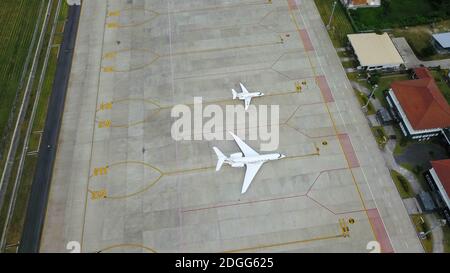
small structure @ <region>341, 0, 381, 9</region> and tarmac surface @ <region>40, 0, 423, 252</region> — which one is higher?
small structure @ <region>341, 0, 381, 9</region>

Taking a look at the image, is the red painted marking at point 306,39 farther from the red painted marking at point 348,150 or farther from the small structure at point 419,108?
the red painted marking at point 348,150

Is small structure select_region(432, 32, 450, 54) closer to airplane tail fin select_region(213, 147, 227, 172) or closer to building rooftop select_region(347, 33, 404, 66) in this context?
building rooftop select_region(347, 33, 404, 66)

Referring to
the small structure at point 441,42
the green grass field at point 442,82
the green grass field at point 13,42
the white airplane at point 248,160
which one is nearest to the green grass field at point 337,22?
the small structure at point 441,42

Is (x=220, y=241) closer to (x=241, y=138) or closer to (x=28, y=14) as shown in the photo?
(x=241, y=138)

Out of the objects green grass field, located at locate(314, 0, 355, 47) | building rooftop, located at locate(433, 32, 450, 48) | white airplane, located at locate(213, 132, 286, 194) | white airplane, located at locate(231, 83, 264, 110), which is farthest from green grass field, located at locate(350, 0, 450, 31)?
white airplane, located at locate(213, 132, 286, 194)

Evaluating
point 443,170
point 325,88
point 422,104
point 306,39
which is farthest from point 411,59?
point 443,170

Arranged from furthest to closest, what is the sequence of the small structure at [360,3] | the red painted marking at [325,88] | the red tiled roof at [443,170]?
the small structure at [360,3] → the red painted marking at [325,88] → the red tiled roof at [443,170]

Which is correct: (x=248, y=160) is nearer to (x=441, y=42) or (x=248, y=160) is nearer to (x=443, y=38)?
(x=441, y=42)
